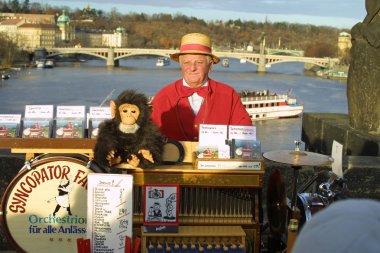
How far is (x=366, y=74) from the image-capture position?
4906mm

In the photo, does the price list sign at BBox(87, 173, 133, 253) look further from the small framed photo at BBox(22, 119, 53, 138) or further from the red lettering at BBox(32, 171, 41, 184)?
the small framed photo at BBox(22, 119, 53, 138)

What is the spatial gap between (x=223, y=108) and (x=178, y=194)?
2.06 ft

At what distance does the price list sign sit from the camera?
2.43 metres

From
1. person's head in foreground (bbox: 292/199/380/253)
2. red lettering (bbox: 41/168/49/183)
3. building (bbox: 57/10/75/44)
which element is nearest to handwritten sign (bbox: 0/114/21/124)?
red lettering (bbox: 41/168/49/183)

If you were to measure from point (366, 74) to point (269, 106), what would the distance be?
95.1 ft

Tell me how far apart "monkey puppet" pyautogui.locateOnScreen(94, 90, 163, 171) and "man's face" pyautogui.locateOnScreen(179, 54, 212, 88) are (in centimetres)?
44

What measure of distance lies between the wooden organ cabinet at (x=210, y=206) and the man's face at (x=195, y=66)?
0.48 m

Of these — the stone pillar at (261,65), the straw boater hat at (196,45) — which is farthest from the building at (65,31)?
the straw boater hat at (196,45)

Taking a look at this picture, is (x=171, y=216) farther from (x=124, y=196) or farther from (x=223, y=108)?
(x=223, y=108)

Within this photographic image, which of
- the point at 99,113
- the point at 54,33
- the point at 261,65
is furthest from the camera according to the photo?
the point at 54,33

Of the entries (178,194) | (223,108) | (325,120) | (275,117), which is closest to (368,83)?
(325,120)

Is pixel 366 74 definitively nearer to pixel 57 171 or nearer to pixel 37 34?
pixel 57 171

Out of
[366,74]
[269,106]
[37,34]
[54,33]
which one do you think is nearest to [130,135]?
[366,74]

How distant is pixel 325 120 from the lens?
17.3 feet
